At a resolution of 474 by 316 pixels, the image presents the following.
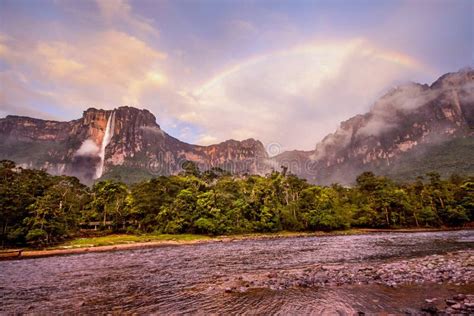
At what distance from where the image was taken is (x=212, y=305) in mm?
11609

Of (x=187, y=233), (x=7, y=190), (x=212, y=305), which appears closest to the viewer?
(x=212, y=305)

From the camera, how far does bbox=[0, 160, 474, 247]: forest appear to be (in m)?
67.2

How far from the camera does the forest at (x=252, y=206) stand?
220ft

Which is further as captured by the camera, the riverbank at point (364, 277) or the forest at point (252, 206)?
the forest at point (252, 206)

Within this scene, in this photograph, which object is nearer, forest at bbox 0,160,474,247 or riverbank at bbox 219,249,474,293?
riverbank at bbox 219,249,474,293

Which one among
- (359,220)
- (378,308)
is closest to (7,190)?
(378,308)

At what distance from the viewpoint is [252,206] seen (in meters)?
73.9

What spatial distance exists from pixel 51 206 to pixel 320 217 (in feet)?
198

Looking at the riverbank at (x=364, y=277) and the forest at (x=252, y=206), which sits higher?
the forest at (x=252, y=206)

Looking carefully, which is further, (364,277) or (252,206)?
(252,206)

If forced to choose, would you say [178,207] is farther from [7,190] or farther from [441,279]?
[441,279]

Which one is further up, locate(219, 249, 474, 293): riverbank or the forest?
the forest

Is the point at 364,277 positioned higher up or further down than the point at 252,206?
further down

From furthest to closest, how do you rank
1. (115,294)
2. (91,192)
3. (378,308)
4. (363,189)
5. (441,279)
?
1. (363,189)
2. (91,192)
3. (115,294)
4. (441,279)
5. (378,308)
